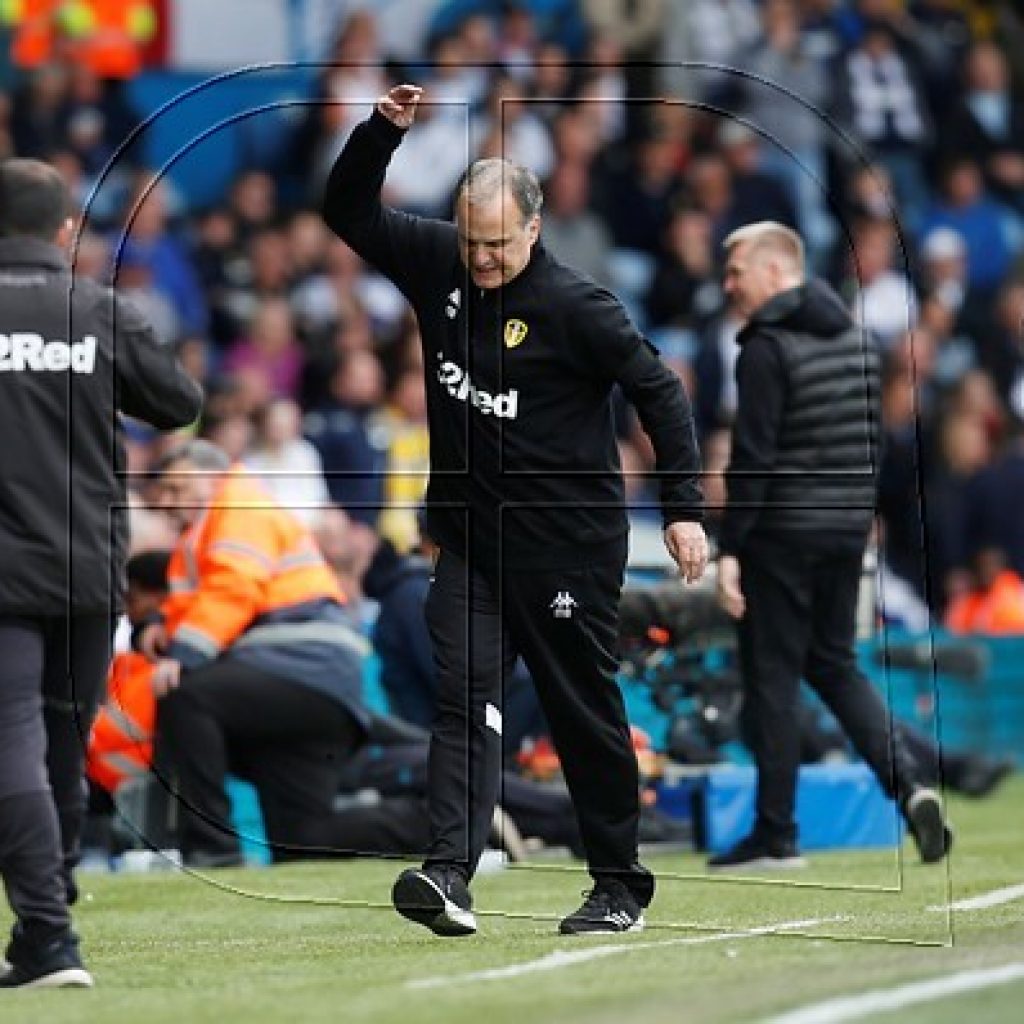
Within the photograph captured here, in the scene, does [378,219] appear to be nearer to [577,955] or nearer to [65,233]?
[65,233]

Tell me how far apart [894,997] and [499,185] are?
276cm

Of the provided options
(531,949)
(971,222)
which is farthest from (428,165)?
(531,949)

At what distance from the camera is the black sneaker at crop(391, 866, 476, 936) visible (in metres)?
9.22

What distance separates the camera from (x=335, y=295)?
19422 millimetres

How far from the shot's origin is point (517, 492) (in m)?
9.43

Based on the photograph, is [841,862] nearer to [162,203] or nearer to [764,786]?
[764,786]

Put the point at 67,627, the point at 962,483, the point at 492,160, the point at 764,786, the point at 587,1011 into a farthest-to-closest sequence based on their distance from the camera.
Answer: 1. the point at 962,483
2. the point at 764,786
3. the point at 492,160
4. the point at 67,627
5. the point at 587,1011

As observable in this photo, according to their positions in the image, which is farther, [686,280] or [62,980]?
[686,280]

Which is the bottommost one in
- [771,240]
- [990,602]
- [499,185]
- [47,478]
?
[990,602]

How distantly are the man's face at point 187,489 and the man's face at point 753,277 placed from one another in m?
2.06

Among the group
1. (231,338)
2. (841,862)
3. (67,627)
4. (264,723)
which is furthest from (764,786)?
(231,338)

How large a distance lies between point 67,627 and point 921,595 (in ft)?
38.3

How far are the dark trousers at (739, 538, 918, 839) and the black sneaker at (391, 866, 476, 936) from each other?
2965 millimetres

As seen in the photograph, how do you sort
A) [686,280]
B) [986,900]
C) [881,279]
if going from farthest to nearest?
1. [881,279]
2. [686,280]
3. [986,900]
